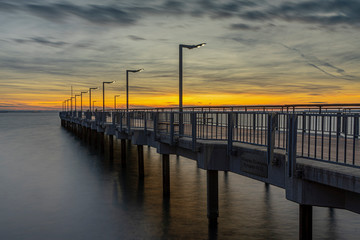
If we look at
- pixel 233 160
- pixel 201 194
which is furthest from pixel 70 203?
pixel 233 160

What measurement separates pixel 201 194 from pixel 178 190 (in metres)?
1.97

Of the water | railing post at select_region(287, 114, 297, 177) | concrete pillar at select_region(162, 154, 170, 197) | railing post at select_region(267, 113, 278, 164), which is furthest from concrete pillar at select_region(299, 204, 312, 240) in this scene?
concrete pillar at select_region(162, 154, 170, 197)

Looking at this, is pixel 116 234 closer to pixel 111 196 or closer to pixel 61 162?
pixel 111 196

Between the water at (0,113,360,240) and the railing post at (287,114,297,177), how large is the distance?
835cm

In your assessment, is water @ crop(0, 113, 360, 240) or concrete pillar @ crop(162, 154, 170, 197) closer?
water @ crop(0, 113, 360, 240)

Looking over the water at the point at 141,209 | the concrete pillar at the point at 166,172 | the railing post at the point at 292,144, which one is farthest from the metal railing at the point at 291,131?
the water at the point at 141,209

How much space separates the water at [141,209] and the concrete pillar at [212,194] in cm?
58

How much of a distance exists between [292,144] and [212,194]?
8538 mm

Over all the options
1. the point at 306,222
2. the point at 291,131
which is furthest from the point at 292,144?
the point at 306,222

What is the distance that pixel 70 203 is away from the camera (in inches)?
928

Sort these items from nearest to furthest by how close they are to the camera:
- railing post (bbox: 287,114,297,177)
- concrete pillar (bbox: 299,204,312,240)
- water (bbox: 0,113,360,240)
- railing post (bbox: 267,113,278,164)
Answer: railing post (bbox: 287,114,297,177) → concrete pillar (bbox: 299,204,312,240) → railing post (bbox: 267,113,278,164) → water (bbox: 0,113,360,240)

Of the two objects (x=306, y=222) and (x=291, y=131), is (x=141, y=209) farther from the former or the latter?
(x=291, y=131)

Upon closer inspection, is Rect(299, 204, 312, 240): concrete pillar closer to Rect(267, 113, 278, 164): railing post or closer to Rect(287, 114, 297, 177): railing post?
Rect(287, 114, 297, 177): railing post

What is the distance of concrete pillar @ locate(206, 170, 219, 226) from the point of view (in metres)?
16.9
